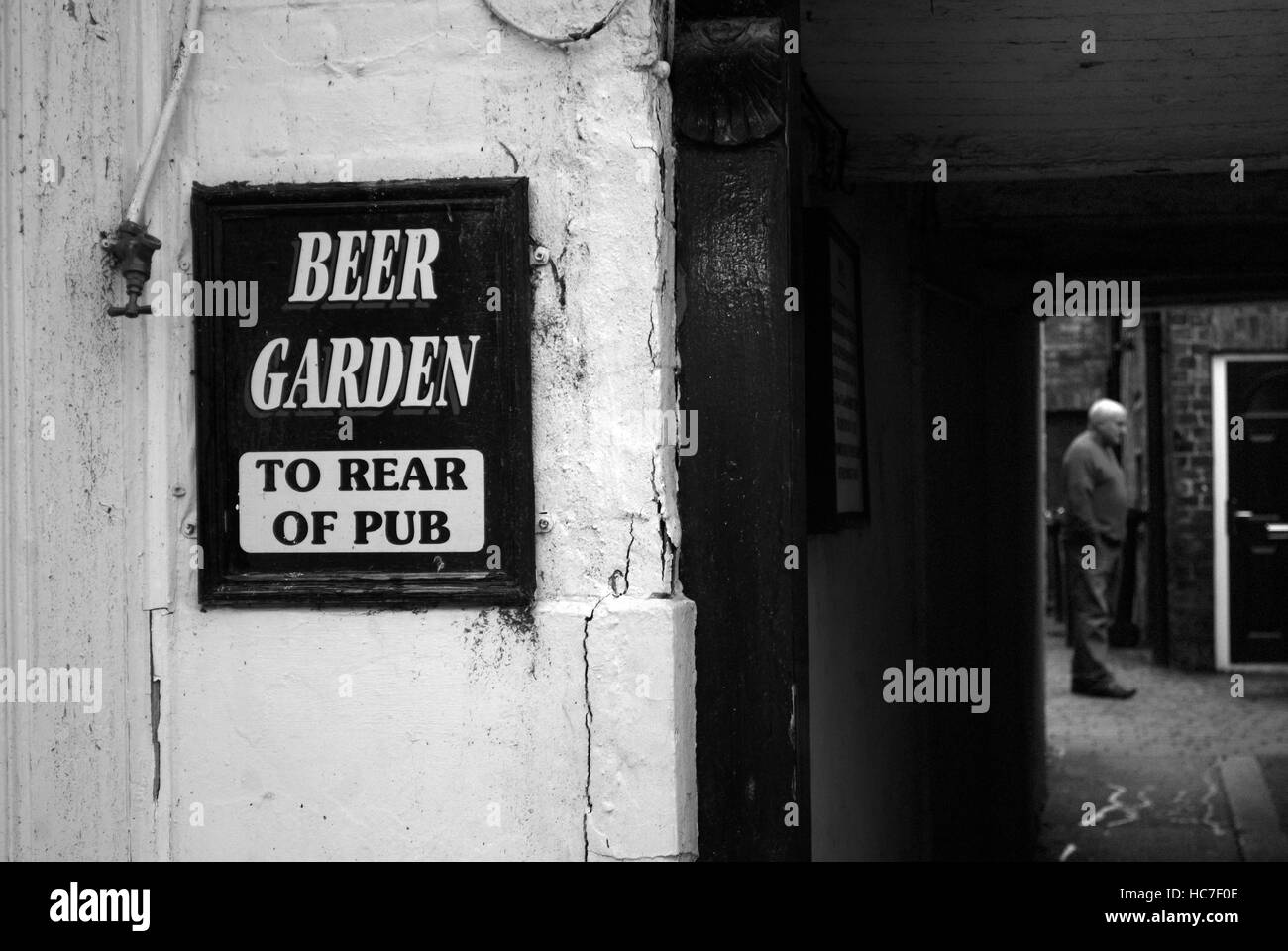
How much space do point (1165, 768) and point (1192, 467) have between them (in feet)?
12.5

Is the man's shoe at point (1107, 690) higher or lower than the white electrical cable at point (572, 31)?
lower

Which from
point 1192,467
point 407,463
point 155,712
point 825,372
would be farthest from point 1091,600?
point 155,712

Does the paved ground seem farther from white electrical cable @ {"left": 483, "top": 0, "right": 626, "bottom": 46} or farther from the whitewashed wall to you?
white electrical cable @ {"left": 483, "top": 0, "right": 626, "bottom": 46}

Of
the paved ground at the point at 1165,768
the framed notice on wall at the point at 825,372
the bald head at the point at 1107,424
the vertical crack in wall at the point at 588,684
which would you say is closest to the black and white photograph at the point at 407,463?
the vertical crack in wall at the point at 588,684

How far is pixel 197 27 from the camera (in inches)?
123

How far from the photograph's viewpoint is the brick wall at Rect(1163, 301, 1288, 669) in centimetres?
1116

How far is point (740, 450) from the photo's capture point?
10.0ft

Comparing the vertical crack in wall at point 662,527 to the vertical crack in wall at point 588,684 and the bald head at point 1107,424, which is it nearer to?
the vertical crack in wall at point 588,684

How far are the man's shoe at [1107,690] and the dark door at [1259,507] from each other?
4.56 feet

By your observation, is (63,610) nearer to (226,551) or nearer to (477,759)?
(226,551)

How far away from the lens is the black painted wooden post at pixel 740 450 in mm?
3047

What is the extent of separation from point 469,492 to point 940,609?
3.30 meters

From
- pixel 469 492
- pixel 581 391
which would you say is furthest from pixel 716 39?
pixel 469 492

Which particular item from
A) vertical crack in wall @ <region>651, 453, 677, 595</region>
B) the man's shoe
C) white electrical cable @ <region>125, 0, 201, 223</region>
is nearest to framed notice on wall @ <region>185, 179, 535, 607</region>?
white electrical cable @ <region>125, 0, 201, 223</region>
